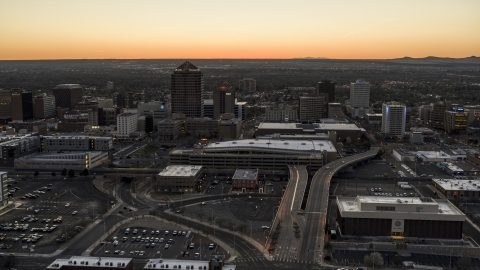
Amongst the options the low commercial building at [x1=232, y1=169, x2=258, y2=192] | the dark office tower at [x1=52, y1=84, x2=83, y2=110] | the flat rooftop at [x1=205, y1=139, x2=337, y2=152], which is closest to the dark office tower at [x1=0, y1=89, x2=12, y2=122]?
the dark office tower at [x1=52, y1=84, x2=83, y2=110]

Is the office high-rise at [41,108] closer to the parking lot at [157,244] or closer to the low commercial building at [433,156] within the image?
the parking lot at [157,244]

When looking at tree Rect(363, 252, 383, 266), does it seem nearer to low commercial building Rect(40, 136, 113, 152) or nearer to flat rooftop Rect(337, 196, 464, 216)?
flat rooftop Rect(337, 196, 464, 216)

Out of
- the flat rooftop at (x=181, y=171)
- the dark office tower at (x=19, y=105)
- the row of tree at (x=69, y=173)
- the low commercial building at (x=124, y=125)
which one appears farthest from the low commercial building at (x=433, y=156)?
the dark office tower at (x=19, y=105)

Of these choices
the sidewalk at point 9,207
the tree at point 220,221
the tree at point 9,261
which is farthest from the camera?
the sidewalk at point 9,207

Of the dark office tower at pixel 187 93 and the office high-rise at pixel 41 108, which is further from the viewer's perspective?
the office high-rise at pixel 41 108

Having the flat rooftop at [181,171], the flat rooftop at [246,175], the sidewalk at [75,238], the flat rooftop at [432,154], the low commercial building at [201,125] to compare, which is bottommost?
the sidewalk at [75,238]

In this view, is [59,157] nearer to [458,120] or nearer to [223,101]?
[223,101]

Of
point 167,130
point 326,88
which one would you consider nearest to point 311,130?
point 167,130
